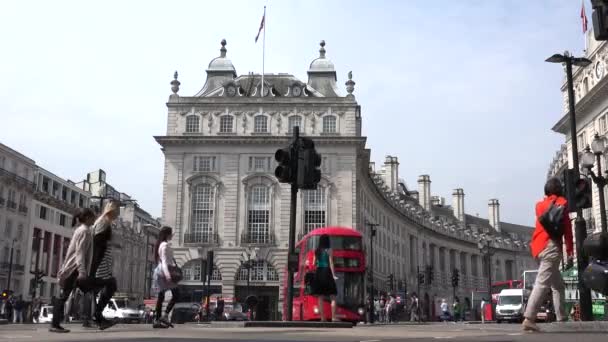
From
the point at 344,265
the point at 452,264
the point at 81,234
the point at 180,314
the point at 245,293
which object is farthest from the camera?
the point at 452,264

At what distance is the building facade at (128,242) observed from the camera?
3383 inches

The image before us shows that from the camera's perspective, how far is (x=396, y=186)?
93.9 metres

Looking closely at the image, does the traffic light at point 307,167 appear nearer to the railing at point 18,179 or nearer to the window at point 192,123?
the window at point 192,123

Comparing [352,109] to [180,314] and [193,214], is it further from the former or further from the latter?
[180,314]

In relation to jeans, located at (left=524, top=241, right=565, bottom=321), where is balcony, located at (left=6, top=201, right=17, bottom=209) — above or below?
above

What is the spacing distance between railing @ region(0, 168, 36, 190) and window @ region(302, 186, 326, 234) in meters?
26.2

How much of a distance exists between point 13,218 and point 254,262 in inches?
898

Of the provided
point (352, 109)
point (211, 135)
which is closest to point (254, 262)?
point (211, 135)

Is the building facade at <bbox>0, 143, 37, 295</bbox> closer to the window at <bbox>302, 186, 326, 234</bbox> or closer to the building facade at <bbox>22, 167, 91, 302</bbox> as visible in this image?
the building facade at <bbox>22, 167, 91, 302</bbox>

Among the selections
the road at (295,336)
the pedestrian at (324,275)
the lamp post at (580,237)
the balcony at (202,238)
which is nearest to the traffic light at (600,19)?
the road at (295,336)

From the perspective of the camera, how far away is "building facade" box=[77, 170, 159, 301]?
3383 inches

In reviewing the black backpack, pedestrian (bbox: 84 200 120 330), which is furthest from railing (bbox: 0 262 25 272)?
the black backpack

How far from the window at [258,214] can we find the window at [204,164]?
13.4 ft

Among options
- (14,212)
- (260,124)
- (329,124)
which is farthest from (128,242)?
(329,124)
